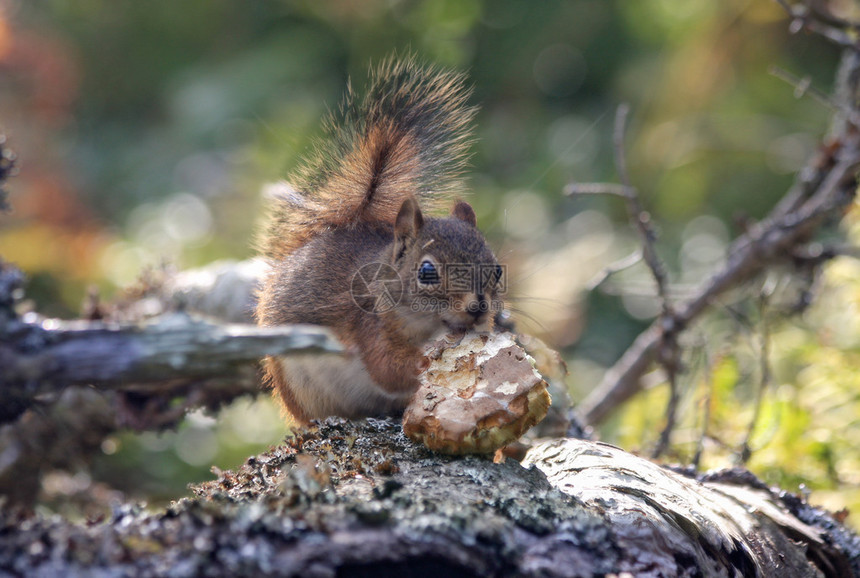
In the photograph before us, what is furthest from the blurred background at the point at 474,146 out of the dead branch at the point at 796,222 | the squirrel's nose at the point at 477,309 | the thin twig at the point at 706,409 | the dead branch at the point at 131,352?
the dead branch at the point at 131,352

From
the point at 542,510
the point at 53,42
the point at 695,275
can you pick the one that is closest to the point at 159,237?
the point at 53,42

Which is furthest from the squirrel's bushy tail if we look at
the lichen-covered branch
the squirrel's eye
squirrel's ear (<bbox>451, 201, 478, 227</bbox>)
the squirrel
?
the lichen-covered branch

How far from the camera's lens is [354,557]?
0.77 meters

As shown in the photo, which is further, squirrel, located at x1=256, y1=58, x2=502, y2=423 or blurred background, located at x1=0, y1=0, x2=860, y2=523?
blurred background, located at x1=0, y1=0, x2=860, y2=523

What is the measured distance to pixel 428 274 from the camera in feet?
5.20

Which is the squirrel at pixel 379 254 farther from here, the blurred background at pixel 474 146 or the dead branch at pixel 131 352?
the blurred background at pixel 474 146

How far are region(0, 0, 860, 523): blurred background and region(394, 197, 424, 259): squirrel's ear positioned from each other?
1.29 m

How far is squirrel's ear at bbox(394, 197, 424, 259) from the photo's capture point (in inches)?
65.2

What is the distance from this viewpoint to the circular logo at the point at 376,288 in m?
1.64

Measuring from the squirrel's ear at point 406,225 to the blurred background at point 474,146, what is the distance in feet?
4.24

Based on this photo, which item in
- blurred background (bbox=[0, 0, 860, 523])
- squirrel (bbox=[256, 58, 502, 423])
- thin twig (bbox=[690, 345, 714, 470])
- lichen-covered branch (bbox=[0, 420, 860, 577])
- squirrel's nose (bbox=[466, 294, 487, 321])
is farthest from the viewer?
blurred background (bbox=[0, 0, 860, 523])

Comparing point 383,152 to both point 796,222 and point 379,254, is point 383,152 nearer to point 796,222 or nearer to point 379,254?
point 379,254

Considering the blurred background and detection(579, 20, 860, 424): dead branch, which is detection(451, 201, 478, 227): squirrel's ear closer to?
detection(579, 20, 860, 424): dead branch

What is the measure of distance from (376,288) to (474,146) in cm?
240
